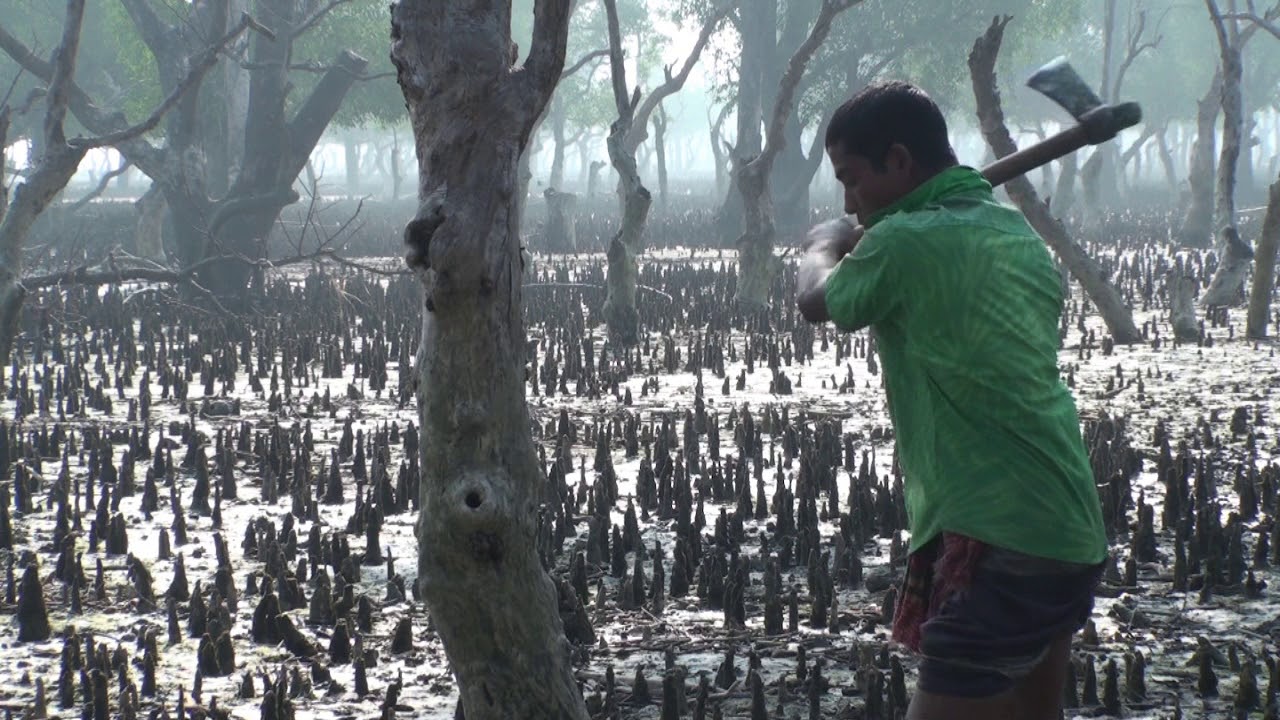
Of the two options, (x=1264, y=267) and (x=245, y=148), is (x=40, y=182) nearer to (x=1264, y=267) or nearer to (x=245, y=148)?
(x=245, y=148)

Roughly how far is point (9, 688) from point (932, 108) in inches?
139

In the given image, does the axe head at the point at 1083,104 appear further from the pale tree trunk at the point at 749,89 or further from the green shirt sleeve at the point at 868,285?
the pale tree trunk at the point at 749,89

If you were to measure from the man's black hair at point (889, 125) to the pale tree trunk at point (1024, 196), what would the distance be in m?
8.53

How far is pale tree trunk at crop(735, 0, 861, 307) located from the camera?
14.1 metres

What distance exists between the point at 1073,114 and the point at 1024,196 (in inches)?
338

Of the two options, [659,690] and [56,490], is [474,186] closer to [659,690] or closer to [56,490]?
[659,690]

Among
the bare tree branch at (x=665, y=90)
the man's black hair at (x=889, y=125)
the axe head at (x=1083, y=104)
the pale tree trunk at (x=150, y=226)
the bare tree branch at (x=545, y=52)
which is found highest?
the bare tree branch at (x=665, y=90)

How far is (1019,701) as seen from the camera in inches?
95.3

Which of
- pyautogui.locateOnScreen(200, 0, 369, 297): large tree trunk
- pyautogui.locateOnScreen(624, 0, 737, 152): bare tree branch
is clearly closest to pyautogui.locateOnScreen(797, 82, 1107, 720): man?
pyautogui.locateOnScreen(200, 0, 369, 297): large tree trunk

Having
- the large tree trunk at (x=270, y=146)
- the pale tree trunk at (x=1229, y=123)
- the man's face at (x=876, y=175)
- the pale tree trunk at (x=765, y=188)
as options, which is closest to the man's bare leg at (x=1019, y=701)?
the man's face at (x=876, y=175)

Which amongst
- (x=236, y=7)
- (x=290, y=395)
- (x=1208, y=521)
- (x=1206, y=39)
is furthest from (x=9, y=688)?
(x=1206, y=39)

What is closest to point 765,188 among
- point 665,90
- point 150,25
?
point 665,90

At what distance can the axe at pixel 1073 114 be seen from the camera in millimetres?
3160

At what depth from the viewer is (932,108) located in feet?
8.37
